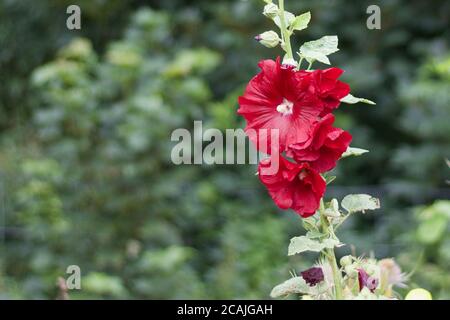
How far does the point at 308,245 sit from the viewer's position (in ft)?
3.46

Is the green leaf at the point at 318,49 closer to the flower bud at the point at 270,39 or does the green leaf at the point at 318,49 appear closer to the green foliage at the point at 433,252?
the flower bud at the point at 270,39

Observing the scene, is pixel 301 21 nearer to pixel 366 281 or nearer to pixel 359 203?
pixel 359 203

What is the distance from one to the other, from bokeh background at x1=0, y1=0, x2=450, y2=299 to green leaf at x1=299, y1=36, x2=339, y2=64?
1.58 meters

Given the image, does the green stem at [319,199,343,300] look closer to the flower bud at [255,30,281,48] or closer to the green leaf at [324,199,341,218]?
the green leaf at [324,199,341,218]

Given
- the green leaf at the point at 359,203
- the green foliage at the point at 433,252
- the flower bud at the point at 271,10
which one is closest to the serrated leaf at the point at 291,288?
the green leaf at the point at 359,203

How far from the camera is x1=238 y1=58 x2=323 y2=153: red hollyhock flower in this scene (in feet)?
3.43

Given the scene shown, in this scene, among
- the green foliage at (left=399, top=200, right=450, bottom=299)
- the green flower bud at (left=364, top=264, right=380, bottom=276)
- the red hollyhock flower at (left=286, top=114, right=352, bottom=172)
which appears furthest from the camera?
the green foliage at (left=399, top=200, right=450, bottom=299)

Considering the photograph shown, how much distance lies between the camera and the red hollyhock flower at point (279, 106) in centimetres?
104

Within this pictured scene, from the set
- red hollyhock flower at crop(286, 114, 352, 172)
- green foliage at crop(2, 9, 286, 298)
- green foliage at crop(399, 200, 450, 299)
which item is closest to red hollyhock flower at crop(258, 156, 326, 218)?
red hollyhock flower at crop(286, 114, 352, 172)

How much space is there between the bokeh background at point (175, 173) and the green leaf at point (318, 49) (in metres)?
1.58

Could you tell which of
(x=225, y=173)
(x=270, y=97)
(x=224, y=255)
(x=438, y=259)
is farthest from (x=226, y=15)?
(x=270, y=97)

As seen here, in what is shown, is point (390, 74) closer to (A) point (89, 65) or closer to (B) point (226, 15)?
(B) point (226, 15)

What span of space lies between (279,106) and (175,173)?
234cm

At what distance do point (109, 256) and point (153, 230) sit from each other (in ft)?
0.63
